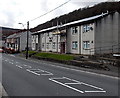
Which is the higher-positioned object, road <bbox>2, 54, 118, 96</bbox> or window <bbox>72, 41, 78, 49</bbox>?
window <bbox>72, 41, 78, 49</bbox>

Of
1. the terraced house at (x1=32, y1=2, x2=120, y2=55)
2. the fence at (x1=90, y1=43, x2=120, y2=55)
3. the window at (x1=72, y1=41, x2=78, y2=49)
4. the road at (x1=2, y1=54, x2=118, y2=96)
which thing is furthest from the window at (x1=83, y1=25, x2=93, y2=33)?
the road at (x1=2, y1=54, x2=118, y2=96)

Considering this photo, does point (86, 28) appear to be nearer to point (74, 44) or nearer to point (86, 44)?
point (86, 44)

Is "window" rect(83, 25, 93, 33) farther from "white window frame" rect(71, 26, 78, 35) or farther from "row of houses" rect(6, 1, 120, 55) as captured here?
"white window frame" rect(71, 26, 78, 35)

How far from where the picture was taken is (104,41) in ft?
107

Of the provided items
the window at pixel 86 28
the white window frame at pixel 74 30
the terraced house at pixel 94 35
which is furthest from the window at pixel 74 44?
the window at pixel 86 28

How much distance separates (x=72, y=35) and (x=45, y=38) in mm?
18588

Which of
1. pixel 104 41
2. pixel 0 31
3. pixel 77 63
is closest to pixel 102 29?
pixel 104 41

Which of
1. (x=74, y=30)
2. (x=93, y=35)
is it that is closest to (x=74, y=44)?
(x=74, y=30)

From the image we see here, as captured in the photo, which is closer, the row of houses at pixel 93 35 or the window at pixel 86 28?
the row of houses at pixel 93 35

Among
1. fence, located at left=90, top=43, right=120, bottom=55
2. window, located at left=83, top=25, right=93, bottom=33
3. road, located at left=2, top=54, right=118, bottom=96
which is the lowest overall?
road, located at left=2, top=54, right=118, bottom=96

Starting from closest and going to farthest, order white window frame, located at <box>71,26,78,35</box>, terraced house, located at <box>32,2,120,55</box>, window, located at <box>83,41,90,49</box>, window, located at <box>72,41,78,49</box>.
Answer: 1. terraced house, located at <box>32,2,120,55</box>
2. window, located at <box>83,41,90,49</box>
3. window, located at <box>72,41,78,49</box>
4. white window frame, located at <box>71,26,78,35</box>

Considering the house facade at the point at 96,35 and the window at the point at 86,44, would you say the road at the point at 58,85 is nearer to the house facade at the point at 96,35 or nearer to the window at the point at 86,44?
the house facade at the point at 96,35

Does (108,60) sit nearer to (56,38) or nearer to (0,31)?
(56,38)

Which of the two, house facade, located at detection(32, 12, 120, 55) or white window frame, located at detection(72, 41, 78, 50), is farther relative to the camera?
white window frame, located at detection(72, 41, 78, 50)
